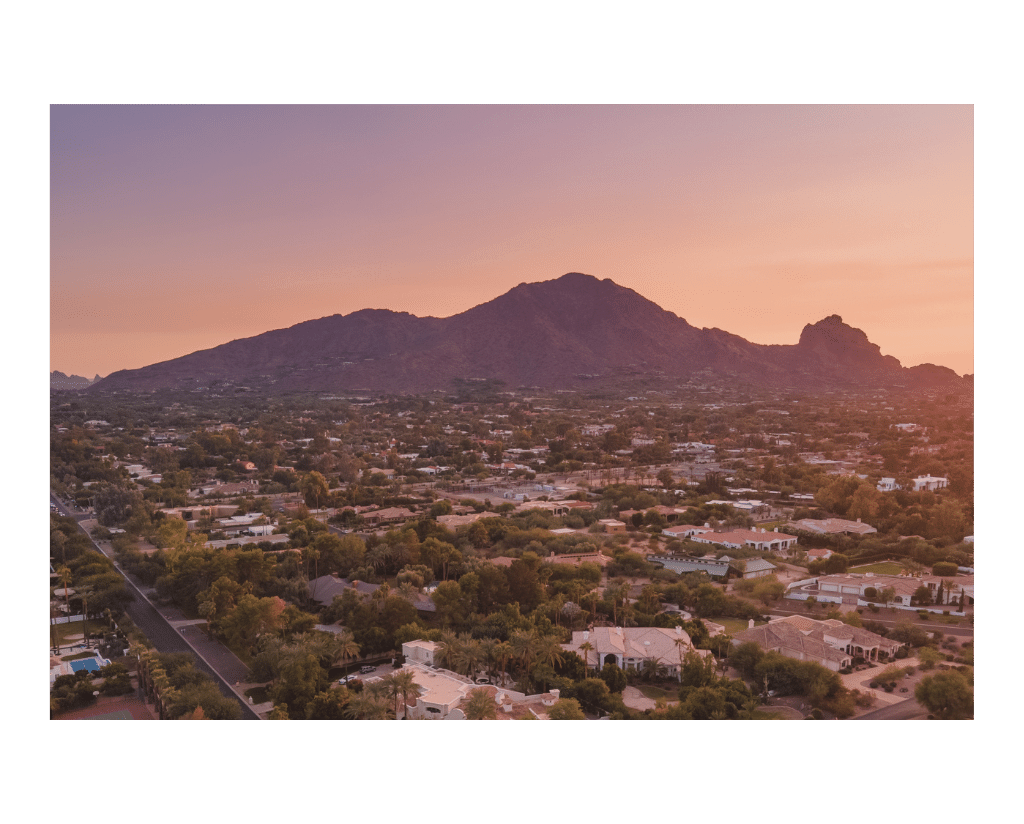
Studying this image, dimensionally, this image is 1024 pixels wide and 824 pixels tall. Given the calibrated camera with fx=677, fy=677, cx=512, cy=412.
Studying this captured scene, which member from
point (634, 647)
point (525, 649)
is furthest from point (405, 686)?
point (634, 647)

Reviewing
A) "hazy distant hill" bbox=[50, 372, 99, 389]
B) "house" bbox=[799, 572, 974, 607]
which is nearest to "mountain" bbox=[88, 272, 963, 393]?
"hazy distant hill" bbox=[50, 372, 99, 389]

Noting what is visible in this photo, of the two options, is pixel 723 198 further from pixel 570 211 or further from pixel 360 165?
pixel 360 165

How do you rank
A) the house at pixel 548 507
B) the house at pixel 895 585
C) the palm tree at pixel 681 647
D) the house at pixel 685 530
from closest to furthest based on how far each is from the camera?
1. the palm tree at pixel 681 647
2. the house at pixel 895 585
3. the house at pixel 685 530
4. the house at pixel 548 507

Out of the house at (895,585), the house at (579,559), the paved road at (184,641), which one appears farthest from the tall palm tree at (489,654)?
the house at (895,585)

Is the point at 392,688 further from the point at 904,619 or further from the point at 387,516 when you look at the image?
the point at 904,619

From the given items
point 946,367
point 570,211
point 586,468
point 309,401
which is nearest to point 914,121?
point 946,367

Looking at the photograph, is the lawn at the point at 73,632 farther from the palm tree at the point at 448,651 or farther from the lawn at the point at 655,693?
the lawn at the point at 655,693
